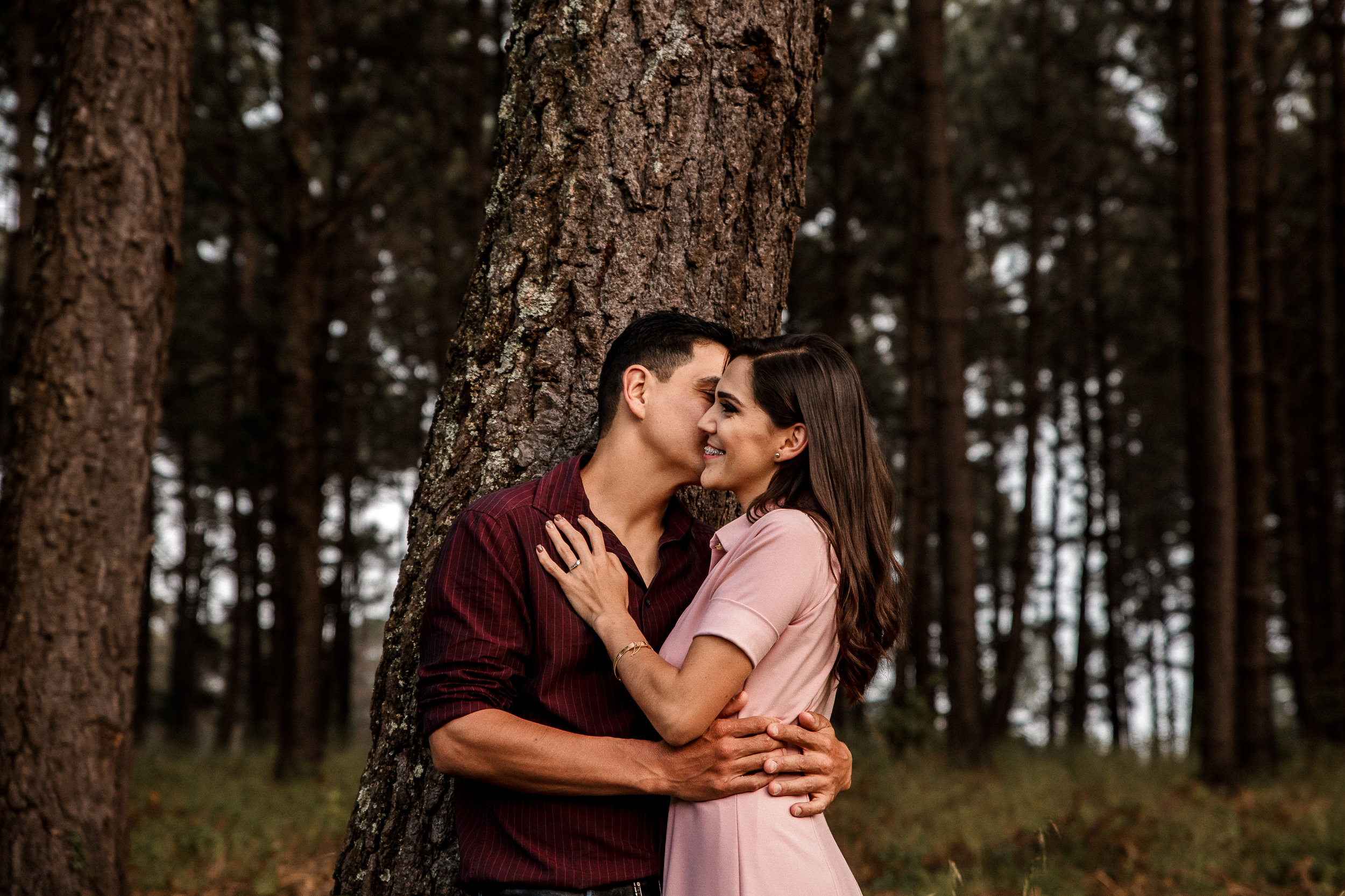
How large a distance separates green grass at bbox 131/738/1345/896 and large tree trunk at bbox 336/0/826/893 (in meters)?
1.69

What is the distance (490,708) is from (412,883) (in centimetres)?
83

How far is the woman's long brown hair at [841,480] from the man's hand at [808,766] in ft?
0.56

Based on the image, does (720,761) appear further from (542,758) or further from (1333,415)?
(1333,415)

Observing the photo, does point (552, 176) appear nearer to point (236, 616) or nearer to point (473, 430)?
point (473, 430)

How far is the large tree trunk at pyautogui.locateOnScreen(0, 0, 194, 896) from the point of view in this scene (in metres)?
4.33

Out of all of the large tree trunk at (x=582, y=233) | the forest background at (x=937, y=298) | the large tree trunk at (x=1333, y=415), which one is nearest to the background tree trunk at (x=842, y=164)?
the forest background at (x=937, y=298)

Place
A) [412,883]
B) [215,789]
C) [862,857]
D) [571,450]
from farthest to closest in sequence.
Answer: [215,789], [862,857], [571,450], [412,883]

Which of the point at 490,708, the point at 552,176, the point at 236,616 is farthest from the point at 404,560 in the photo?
the point at 236,616

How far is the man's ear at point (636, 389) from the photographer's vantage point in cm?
248

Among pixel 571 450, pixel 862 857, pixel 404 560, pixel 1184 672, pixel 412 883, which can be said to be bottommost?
pixel 1184 672

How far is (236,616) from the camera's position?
18641 mm

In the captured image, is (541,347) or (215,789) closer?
(541,347)

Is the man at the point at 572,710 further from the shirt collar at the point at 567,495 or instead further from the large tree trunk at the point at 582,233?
the large tree trunk at the point at 582,233

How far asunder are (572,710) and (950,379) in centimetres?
810
